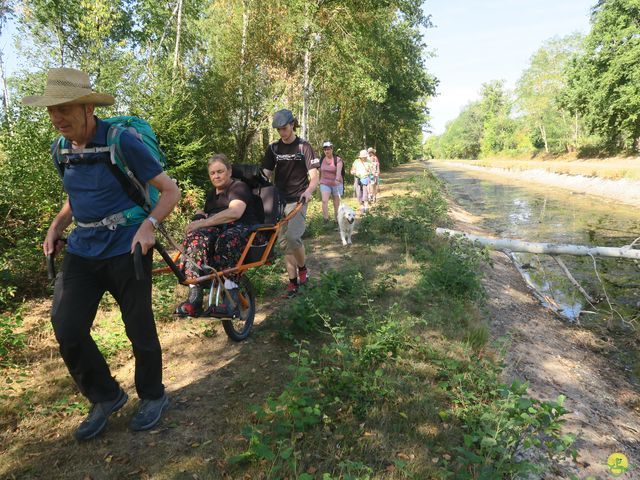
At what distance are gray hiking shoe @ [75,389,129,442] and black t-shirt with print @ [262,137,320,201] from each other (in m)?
3.52

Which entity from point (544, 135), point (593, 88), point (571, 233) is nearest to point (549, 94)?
point (544, 135)

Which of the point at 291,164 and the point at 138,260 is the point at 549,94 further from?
the point at 138,260

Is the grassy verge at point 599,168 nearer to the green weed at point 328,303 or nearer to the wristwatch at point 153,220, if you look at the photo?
the green weed at point 328,303

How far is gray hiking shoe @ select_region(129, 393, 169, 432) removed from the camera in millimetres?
3035

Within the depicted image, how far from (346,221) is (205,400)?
5896mm

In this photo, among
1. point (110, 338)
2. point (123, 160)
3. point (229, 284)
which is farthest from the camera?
point (110, 338)

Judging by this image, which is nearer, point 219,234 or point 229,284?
point 229,284

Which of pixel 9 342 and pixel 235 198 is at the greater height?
pixel 235 198

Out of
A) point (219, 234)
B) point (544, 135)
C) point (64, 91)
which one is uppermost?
point (544, 135)

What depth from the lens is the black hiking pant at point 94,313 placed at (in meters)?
2.71

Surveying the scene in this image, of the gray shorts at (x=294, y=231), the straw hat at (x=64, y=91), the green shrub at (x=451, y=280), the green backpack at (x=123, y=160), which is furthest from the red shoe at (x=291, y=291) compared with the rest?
the straw hat at (x=64, y=91)

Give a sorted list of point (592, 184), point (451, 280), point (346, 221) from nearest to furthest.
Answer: point (451, 280) → point (346, 221) → point (592, 184)

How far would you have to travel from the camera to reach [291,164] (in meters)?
5.57

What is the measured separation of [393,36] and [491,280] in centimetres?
1769
